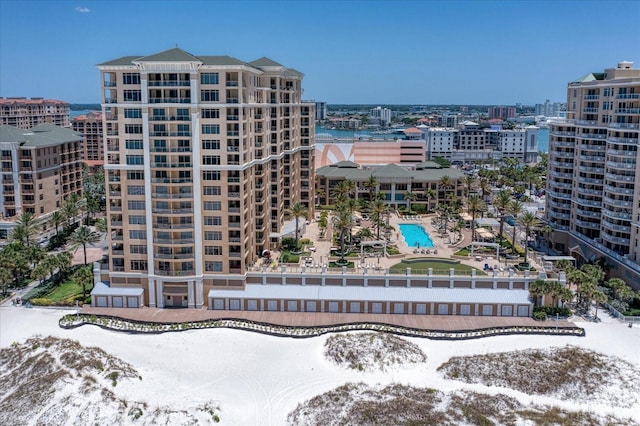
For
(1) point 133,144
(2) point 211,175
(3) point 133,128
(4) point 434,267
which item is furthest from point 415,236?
(3) point 133,128

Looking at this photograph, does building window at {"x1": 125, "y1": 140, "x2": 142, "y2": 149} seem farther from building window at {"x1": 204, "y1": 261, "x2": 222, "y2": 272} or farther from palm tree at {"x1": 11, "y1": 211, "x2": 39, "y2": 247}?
palm tree at {"x1": 11, "y1": 211, "x2": 39, "y2": 247}

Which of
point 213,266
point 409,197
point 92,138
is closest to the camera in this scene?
point 213,266

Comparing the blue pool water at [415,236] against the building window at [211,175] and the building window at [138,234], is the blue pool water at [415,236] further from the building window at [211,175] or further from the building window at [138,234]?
the building window at [138,234]

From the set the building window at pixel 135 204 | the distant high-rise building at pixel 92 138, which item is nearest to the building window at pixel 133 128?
the building window at pixel 135 204

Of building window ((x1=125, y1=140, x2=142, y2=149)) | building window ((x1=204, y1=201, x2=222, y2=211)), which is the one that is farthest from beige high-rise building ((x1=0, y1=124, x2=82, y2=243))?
building window ((x1=204, y1=201, x2=222, y2=211))

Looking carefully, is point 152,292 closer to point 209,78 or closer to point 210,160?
point 210,160
